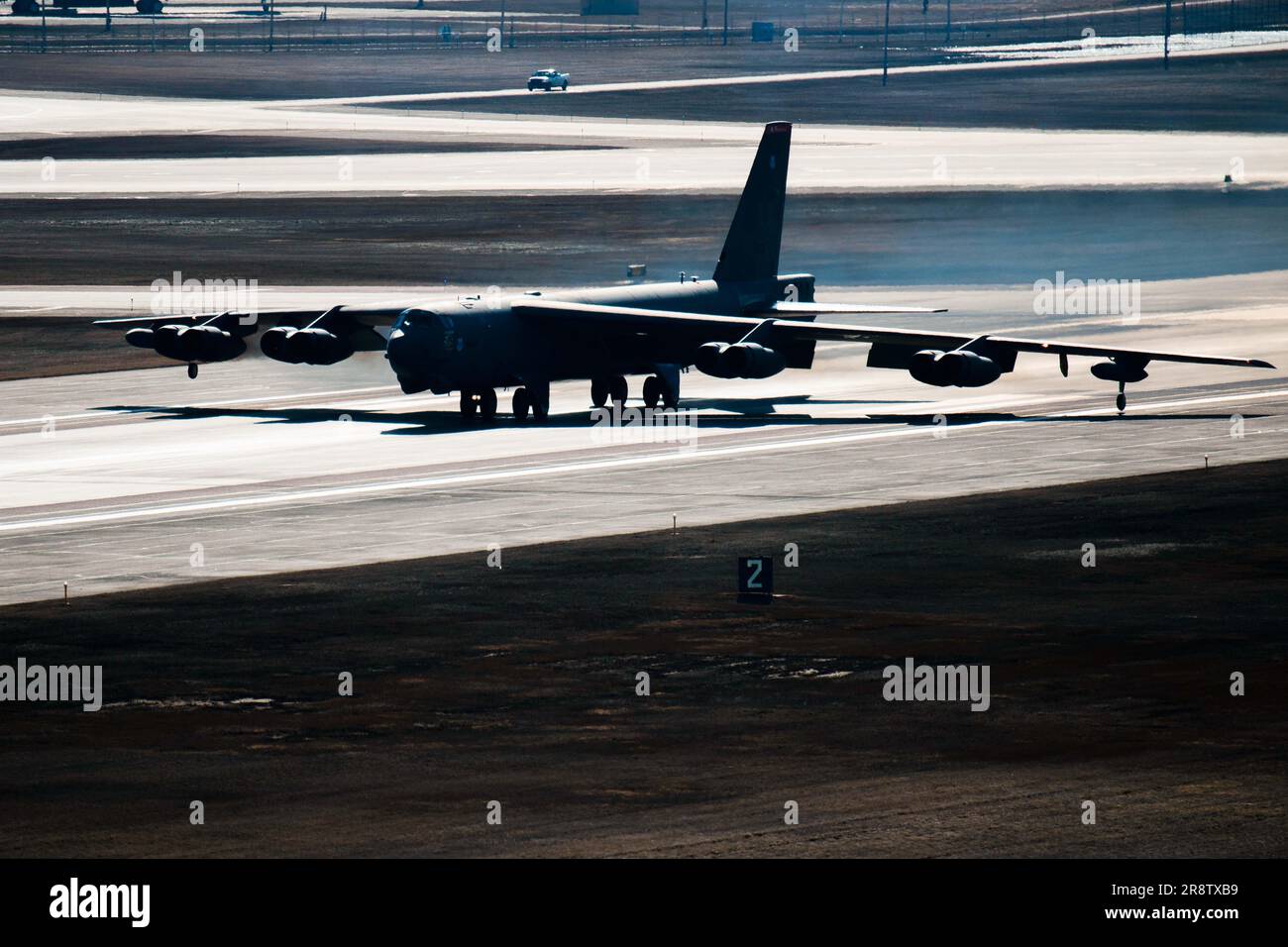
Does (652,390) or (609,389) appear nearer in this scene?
(652,390)

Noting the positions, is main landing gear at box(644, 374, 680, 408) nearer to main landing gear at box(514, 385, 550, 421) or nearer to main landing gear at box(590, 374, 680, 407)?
main landing gear at box(590, 374, 680, 407)

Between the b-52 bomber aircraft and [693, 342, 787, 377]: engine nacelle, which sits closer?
[693, 342, 787, 377]: engine nacelle

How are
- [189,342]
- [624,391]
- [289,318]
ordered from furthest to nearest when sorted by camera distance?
[289,318]
[189,342]
[624,391]
